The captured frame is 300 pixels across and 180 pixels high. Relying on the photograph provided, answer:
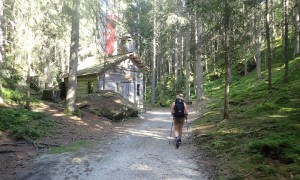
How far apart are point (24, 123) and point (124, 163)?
20.1 feet

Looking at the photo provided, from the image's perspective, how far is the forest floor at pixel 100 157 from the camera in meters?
7.16

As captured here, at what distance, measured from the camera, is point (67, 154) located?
901 cm

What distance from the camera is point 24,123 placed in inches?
465

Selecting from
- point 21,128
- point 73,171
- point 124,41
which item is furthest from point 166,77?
point 73,171

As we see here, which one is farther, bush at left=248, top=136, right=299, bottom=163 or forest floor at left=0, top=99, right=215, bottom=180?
forest floor at left=0, top=99, right=215, bottom=180

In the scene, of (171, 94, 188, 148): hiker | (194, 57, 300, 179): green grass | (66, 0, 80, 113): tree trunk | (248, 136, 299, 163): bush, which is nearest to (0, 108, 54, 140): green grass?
(66, 0, 80, 113): tree trunk

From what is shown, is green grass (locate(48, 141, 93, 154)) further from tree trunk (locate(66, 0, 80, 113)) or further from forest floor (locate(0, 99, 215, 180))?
tree trunk (locate(66, 0, 80, 113))

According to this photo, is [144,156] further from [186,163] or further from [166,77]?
[166,77]

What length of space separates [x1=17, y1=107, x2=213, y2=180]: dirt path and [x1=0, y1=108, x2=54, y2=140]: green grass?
221cm

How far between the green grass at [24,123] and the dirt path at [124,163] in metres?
2.21

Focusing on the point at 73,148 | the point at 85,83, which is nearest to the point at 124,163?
the point at 73,148

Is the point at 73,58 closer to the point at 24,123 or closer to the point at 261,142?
the point at 24,123

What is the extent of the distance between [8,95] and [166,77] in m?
35.7

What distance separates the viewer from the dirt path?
7.00m
